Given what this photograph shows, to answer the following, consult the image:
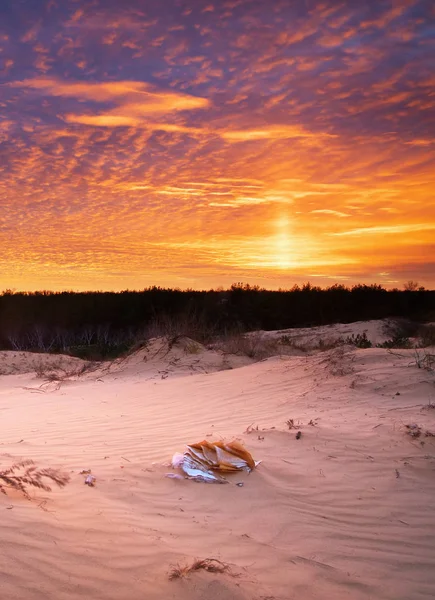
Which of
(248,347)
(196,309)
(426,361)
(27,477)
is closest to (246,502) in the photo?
(27,477)

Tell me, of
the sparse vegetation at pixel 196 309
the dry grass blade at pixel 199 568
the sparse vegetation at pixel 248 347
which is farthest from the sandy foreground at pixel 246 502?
the sparse vegetation at pixel 196 309

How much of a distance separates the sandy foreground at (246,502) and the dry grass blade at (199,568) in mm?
45

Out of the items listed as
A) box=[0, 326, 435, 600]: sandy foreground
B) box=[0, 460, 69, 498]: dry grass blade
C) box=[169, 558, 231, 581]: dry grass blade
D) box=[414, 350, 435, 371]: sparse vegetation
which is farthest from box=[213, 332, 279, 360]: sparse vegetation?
box=[169, 558, 231, 581]: dry grass blade

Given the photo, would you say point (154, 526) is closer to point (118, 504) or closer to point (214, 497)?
point (118, 504)

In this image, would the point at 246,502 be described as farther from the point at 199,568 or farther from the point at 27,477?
the point at 27,477

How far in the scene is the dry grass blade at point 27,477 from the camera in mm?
4672

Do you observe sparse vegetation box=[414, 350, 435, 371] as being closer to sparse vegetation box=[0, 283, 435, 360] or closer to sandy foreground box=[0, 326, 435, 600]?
sandy foreground box=[0, 326, 435, 600]

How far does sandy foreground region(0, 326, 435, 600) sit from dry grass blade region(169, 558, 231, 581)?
0.15ft

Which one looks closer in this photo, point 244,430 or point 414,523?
point 414,523

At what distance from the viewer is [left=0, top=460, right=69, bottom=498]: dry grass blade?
4672 mm

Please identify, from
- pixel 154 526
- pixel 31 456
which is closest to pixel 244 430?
pixel 31 456

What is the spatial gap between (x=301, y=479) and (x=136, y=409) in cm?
476

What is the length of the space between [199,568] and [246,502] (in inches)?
58.1

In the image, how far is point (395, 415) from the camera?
7.26m
